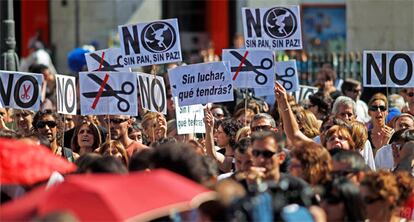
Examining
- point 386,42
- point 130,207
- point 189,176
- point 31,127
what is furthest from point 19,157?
point 386,42

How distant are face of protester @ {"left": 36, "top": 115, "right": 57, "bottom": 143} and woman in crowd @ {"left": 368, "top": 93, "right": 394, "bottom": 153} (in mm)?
3190

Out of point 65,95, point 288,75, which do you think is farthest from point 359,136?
point 288,75

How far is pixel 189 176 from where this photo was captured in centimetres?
920

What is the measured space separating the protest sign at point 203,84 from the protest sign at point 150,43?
2.65 feet

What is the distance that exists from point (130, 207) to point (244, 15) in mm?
8621

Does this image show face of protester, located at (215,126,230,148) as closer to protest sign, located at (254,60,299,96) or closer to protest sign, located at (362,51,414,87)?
protest sign, located at (362,51,414,87)

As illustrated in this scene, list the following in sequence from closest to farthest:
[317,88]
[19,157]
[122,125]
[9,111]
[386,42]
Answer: [19,157], [122,125], [9,111], [317,88], [386,42]

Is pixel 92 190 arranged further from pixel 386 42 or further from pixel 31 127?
pixel 386 42

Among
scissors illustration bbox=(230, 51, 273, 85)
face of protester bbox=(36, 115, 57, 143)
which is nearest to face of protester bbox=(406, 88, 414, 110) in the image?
scissors illustration bbox=(230, 51, 273, 85)

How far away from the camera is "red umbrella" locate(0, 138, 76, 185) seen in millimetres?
9102

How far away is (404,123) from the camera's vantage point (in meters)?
13.6

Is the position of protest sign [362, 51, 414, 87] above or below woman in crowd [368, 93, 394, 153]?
above

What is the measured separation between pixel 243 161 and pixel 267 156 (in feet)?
3.37

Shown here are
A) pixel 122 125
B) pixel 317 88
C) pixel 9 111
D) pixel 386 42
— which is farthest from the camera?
pixel 386 42
